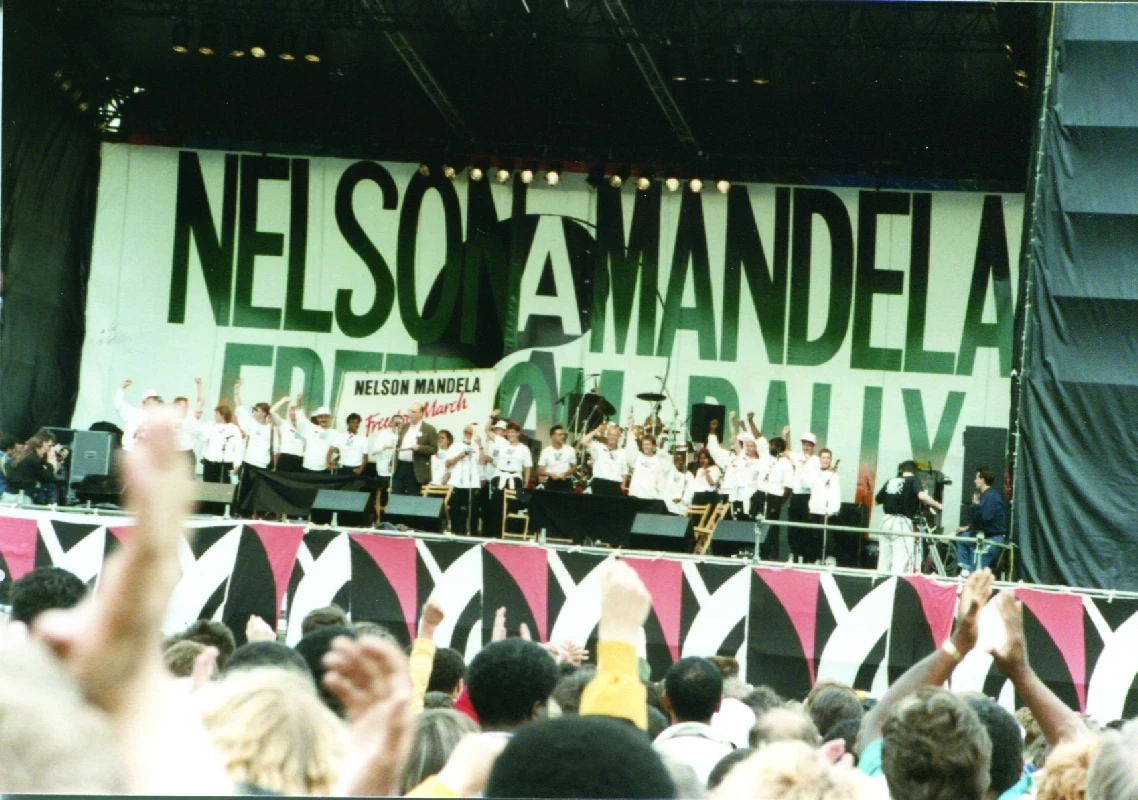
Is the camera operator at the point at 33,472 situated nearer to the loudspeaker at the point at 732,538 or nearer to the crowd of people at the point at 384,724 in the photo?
the loudspeaker at the point at 732,538

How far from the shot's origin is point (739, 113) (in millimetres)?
19875

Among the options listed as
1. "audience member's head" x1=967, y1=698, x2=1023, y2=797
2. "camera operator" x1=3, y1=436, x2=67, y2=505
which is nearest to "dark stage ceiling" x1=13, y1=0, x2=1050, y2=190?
"camera operator" x1=3, y1=436, x2=67, y2=505

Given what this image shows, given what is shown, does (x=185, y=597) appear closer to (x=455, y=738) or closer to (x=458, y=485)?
(x=458, y=485)

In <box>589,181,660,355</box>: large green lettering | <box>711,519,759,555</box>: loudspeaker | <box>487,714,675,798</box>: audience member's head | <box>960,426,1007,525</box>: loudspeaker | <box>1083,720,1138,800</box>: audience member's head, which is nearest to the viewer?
<box>487,714,675,798</box>: audience member's head

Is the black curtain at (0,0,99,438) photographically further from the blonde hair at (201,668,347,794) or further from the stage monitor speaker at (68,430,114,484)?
the blonde hair at (201,668,347,794)

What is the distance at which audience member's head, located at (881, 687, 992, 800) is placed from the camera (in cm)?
238

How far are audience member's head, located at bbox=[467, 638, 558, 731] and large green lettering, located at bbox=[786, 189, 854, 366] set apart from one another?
18.1 metres

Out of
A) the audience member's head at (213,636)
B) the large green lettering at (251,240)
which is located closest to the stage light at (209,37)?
the large green lettering at (251,240)

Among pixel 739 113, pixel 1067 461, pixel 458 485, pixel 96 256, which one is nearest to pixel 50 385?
pixel 96 256

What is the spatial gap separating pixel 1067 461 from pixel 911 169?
818cm

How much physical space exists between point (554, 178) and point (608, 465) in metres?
4.84

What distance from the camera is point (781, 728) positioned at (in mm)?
3314

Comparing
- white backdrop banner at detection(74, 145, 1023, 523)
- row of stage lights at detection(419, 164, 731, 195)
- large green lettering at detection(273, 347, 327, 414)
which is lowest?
large green lettering at detection(273, 347, 327, 414)

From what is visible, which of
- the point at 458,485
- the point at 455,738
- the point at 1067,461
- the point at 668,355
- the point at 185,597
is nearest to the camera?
the point at 455,738
